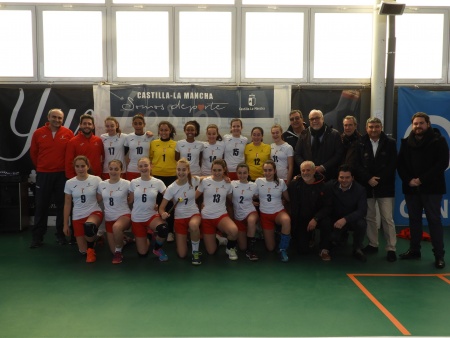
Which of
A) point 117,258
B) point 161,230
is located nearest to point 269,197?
point 161,230

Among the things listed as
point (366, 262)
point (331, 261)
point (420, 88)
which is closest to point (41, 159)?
point (331, 261)

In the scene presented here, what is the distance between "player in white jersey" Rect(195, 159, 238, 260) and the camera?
520 centimetres

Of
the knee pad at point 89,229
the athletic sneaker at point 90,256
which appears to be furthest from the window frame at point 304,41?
the athletic sneaker at point 90,256

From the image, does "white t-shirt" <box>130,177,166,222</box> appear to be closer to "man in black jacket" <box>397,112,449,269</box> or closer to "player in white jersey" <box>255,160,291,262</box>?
"player in white jersey" <box>255,160,291,262</box>

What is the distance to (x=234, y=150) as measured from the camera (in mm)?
6031

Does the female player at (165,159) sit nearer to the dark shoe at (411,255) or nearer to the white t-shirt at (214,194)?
the white t-shirt at (214,194)

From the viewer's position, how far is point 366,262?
505 cm

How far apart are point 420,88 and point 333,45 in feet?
5.32

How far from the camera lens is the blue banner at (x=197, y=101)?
690 cm

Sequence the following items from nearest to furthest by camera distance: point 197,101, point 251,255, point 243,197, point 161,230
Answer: point 161,230 < point 251,255 < point 243,197 < point 197,101

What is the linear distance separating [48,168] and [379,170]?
431 centimetres

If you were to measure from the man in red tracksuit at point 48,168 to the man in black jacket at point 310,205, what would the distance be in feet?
10.2

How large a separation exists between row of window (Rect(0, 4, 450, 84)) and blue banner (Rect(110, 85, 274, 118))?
1.03 ft

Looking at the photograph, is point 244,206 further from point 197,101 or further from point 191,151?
point 197,101
